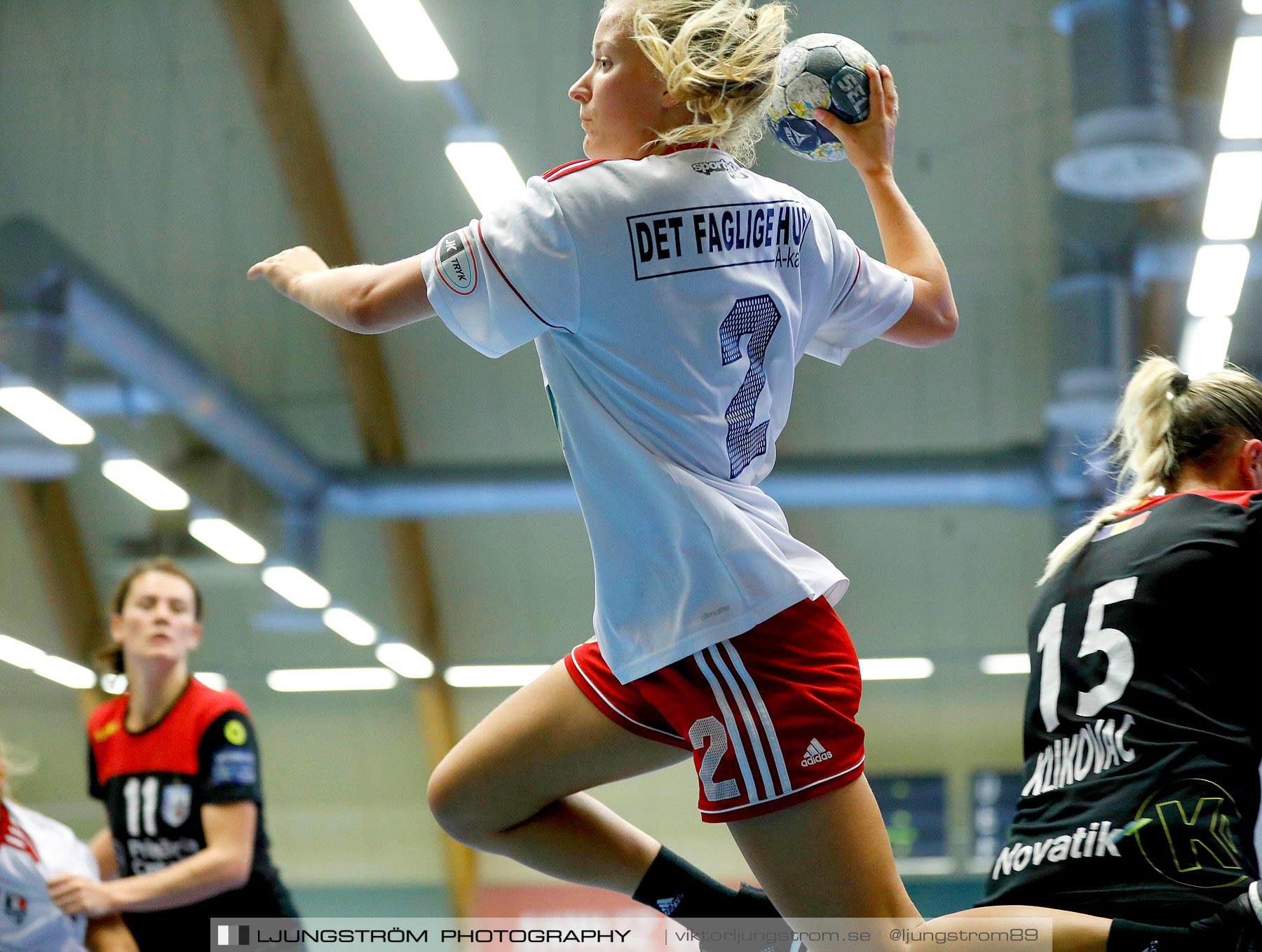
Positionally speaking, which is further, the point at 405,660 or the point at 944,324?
the point at 405,660

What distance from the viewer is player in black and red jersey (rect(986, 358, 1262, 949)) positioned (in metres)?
2.18

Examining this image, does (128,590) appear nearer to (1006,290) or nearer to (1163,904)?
(1163,904)

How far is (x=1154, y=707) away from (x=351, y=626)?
11965mm

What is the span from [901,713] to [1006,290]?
4.50 meters

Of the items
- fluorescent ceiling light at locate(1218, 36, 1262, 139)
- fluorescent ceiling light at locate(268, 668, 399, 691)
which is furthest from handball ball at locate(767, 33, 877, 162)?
fluorescent ceiling light at locate(268, 668, 399, 691)

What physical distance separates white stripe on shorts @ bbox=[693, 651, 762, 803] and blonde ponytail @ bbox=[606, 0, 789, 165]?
81 centimetres

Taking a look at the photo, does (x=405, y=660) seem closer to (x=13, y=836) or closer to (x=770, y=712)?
(x=13, y=836)

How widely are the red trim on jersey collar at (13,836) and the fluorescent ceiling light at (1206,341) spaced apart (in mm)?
10007

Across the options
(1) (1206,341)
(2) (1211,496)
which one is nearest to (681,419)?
(2) (1211,496)

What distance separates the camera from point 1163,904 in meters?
2.15

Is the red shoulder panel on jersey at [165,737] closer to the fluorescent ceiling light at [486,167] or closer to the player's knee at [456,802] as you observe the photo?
the player's knee at [456,802]

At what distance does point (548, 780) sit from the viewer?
2.20 m

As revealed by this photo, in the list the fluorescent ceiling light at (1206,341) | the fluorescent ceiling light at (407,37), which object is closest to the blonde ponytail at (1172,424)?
the fluorescent ceiling light at (407,37)

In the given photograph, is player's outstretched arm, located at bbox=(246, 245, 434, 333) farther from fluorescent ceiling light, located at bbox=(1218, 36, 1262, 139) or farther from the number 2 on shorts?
fluorescent ceiling light, located at bbox=(1218, 36, 1262, 139)
